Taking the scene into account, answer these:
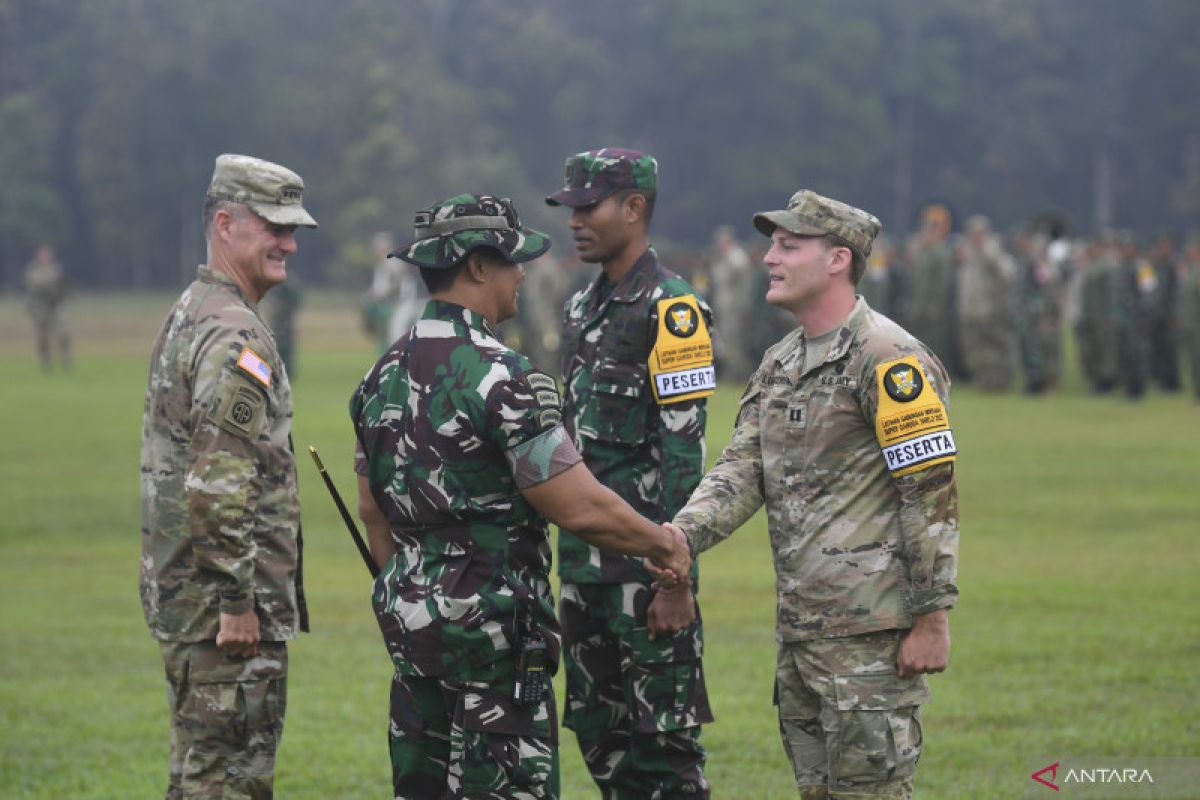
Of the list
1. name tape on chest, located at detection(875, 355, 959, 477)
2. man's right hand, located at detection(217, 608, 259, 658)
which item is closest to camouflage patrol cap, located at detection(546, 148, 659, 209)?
name tape on chest, located at detection(875, 355, 959, 477)

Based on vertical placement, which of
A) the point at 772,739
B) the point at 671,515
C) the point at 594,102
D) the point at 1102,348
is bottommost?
the point at 772,739

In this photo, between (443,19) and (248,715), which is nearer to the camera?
(248,715)

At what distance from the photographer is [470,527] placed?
523cm

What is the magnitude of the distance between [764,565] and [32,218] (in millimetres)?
69168

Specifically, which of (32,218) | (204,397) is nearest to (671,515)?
(204,397)

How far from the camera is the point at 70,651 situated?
10.8 meters

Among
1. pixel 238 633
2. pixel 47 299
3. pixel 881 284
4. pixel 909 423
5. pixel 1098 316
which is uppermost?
pixel 47 299

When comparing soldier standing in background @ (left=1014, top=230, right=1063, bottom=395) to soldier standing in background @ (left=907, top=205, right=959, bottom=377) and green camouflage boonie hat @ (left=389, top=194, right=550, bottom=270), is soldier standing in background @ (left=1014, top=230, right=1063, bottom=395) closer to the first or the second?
soldier standing in background @ (left=907, top=205, right=959, bottom=377)

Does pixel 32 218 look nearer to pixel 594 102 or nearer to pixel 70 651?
pixel 594 102

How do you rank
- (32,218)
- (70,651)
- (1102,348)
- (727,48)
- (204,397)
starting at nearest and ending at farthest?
(204,397)
(70,651)
(1102,348)
(32,218)
(727,48)

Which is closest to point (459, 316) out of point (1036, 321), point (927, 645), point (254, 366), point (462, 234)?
point (462, 234)

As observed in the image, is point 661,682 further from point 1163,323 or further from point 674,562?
point 1163,323

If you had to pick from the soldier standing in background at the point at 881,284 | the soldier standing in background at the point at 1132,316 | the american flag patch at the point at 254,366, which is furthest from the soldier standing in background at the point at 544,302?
the american flag patch at the point at 254,366

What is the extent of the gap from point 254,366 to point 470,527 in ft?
3.34
